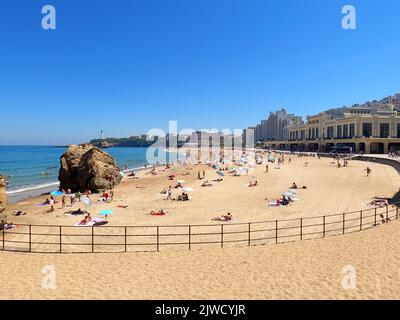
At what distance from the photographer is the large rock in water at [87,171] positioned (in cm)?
2989

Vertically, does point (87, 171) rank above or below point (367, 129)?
below

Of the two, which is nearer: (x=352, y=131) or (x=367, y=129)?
(x=367, y=129)

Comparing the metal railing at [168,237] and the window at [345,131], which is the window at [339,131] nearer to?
the window at [345,131]

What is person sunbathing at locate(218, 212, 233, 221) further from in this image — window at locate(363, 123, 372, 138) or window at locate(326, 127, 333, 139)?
window at locate(326, 127, 333, 139)

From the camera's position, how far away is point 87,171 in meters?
30.1

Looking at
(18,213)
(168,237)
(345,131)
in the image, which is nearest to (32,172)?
(18,213)

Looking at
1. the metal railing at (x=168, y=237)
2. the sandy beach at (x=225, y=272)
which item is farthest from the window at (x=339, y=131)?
the sandy beach at (x=225, y=272)

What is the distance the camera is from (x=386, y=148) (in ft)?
220

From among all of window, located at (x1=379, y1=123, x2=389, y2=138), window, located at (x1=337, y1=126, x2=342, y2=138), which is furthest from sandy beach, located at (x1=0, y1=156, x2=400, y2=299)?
window, located at (x1=337, y1=126, x2=342, y2=138)

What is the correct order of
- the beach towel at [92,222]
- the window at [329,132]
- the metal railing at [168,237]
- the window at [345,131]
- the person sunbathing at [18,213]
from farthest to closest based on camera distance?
1. the window at [329,132]
2. the window at [345,131]
3. the person sunbathing at [18,213]
4. the beach towel at [92,222]
5. the metal railing at [168,237]

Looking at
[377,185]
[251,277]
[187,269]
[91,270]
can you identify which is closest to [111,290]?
[91,270]

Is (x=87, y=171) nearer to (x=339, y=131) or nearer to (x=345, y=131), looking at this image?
(x=345, y=131)

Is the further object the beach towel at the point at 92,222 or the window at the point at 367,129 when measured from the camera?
the window at the point at 367,129
